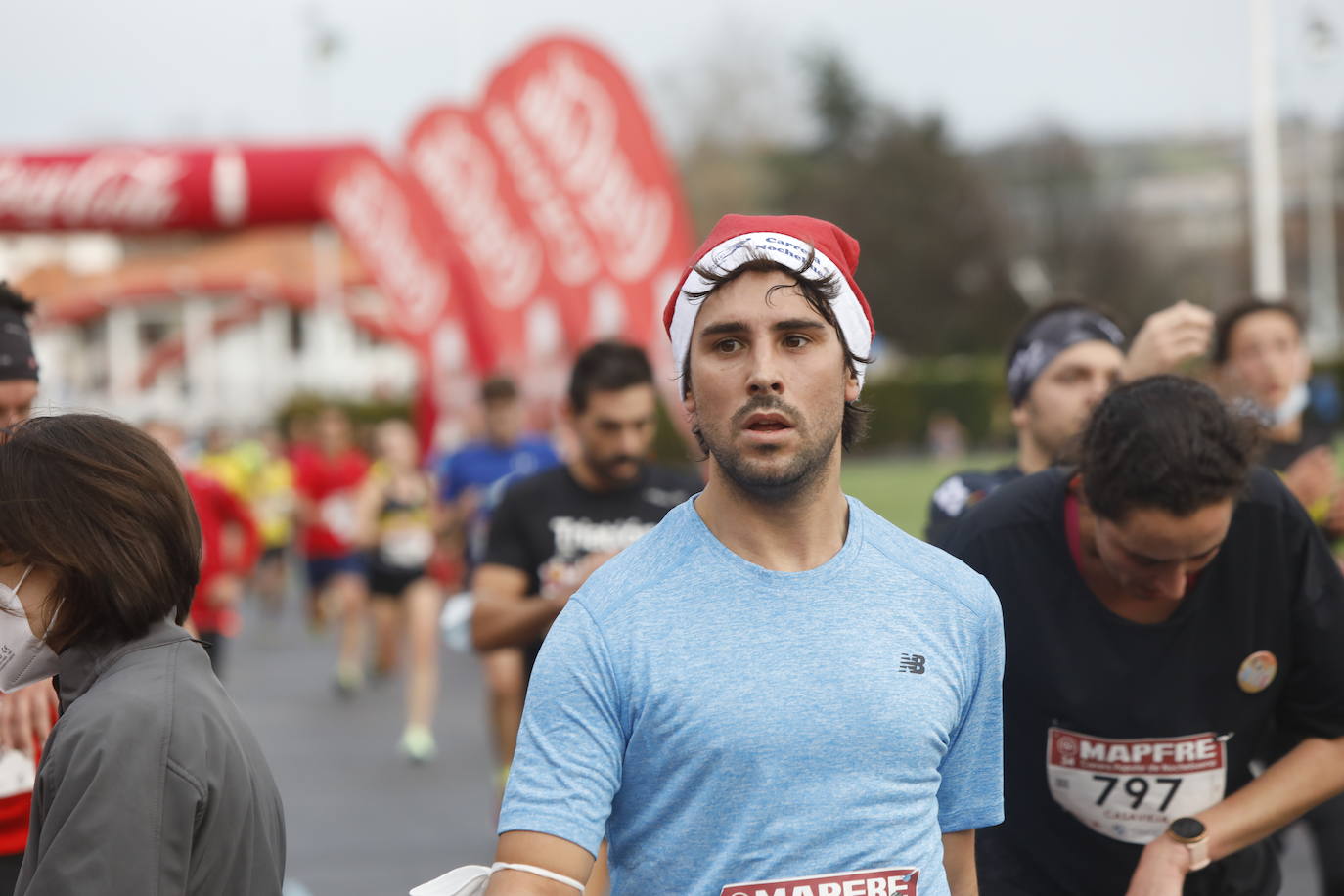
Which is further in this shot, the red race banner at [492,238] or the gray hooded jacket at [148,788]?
the red race banner at [492,238]

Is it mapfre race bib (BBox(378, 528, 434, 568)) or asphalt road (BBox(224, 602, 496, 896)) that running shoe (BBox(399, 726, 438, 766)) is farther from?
mapfre race bib (BBox(378, 528, 434, 568))

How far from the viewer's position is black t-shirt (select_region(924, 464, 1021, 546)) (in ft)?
14.0

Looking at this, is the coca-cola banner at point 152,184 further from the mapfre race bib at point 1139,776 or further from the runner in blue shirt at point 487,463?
the mapfre race bib at point 1139,776

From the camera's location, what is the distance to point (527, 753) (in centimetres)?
212

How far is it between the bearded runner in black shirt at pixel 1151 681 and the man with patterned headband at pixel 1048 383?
40.4 inches

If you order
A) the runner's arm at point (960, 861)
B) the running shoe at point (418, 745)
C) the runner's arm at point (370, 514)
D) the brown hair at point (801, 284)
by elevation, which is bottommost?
the running shoe at point (418, 745)

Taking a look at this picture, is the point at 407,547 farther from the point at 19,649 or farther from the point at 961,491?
the point at 19,649

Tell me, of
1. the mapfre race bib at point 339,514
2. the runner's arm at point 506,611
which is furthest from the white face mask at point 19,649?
the mapfre race bib at point 339,514

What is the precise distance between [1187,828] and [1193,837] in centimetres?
2

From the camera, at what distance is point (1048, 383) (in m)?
4.45

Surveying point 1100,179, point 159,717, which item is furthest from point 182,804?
point 1100,179

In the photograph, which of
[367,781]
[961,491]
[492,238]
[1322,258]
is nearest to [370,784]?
[367,781]

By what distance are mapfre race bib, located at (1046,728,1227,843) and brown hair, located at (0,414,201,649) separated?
5.74ft

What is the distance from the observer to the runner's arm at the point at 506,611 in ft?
17.2
